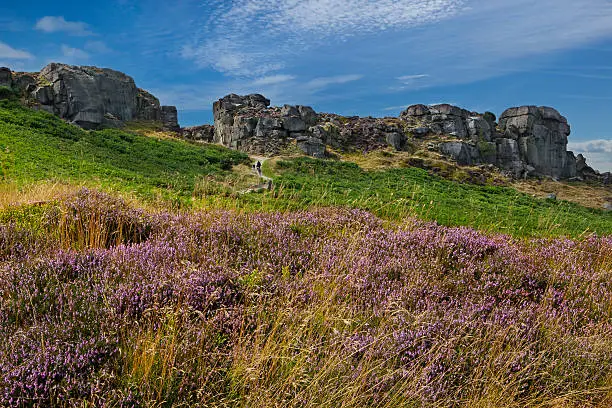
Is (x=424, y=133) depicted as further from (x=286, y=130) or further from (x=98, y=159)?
(x=98, y=159)

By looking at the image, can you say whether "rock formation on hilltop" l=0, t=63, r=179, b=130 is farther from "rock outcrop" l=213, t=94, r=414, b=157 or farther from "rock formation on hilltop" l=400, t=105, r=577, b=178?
"rock formation on hilltop" l=400, t=105, r=577, b=178

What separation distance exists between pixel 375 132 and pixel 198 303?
55.9 metres

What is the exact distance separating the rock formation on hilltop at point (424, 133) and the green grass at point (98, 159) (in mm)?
12367

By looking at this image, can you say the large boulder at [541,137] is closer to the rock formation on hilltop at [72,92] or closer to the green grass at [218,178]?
the green grass at [218,178]

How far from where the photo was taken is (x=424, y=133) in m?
65.5

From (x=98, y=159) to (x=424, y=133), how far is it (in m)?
55.0

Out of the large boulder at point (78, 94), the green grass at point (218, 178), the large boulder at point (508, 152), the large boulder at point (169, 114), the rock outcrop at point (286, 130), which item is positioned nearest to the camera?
the green grass at point (218, 178)

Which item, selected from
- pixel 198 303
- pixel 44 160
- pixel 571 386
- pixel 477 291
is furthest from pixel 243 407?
pixel 44 160

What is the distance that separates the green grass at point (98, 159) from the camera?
1438 centimetres

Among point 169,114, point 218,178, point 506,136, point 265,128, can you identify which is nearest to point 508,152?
point 506,136

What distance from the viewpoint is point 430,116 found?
7238cm

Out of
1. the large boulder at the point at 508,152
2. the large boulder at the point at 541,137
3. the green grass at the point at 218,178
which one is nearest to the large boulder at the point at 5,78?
the green grass at the point at 218,178

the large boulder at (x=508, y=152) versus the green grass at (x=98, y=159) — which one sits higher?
the large boulder at (x=508, y=152)

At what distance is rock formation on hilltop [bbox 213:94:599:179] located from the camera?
1873 inches
